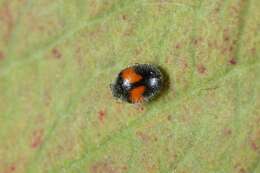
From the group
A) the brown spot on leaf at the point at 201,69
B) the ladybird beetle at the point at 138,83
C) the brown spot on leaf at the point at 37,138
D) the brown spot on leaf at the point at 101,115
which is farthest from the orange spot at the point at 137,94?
the brown spot on leaf at the point at 37,138

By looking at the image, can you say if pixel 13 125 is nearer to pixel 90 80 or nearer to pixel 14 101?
pixel 14 101

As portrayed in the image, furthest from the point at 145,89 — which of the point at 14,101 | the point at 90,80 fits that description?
the point at 14,101

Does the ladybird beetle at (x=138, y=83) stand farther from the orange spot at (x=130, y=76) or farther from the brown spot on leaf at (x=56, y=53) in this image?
the brown spot on leaf at (x=56, y=53)

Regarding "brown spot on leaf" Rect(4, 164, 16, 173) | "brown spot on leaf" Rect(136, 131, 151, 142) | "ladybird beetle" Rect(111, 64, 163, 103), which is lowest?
"brown spot on leaf" Rect(4, 164, 16, 173)

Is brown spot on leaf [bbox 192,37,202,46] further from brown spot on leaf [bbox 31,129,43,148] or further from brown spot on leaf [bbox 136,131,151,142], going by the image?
brown spot on leaf [bbox 31,129,43,148]

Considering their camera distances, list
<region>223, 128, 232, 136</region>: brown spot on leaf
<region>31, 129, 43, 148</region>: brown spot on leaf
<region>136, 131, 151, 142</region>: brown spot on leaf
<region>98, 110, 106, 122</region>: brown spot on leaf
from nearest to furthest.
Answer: <region>223, 128, 232, 136</region>: brown spot on leaf < <region>136, 131, 151, 142</region>: brown spot on leaf < <region>98, 110, 106, 122</region>: brown spot on leaf < <region>31, 129, 43, 148</region>: brown spot on leaf

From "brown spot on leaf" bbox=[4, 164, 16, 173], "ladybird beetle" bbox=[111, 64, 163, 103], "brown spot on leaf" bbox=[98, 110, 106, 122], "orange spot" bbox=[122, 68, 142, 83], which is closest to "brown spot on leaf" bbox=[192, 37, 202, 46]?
"ladybird beetle" bbox=[111, 64, 163, 103]
